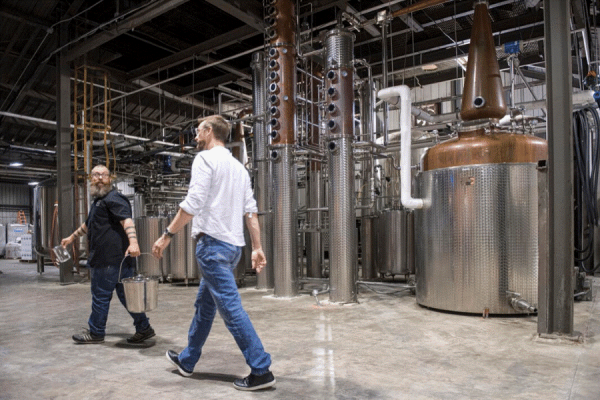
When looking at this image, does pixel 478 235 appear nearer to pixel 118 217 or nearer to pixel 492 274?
pixel 492 274

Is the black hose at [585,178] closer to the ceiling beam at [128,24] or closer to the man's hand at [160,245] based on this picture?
the ceiling beam at [128,24]

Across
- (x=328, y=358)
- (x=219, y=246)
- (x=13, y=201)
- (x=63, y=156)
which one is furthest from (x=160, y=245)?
(x=13, y=201)

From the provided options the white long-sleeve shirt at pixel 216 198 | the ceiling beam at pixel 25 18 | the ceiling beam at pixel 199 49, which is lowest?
the white long-sleeve shirt at pixel 216 198

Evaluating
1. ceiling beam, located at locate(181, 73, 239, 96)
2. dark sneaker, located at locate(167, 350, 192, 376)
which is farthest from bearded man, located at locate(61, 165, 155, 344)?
ceiling beam, located at locate(181, 73, 239, 96)

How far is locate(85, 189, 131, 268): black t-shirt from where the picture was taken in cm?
437

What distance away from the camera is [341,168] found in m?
6.68

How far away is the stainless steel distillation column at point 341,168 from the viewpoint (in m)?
6.62

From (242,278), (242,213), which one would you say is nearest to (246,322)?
(242,213)

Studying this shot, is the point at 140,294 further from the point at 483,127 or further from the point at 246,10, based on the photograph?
the point at 246,10

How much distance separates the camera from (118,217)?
175 inches

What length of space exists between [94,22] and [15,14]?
130 centimetres

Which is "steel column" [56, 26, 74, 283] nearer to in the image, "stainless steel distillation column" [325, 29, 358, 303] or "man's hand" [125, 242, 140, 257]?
"stainless steel distillation column" [325, 29, 358, 303]

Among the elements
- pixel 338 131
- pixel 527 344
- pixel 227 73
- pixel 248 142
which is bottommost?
pixel 527 344

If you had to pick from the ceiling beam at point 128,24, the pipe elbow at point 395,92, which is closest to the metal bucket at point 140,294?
the pipe elbow at point 395,92
